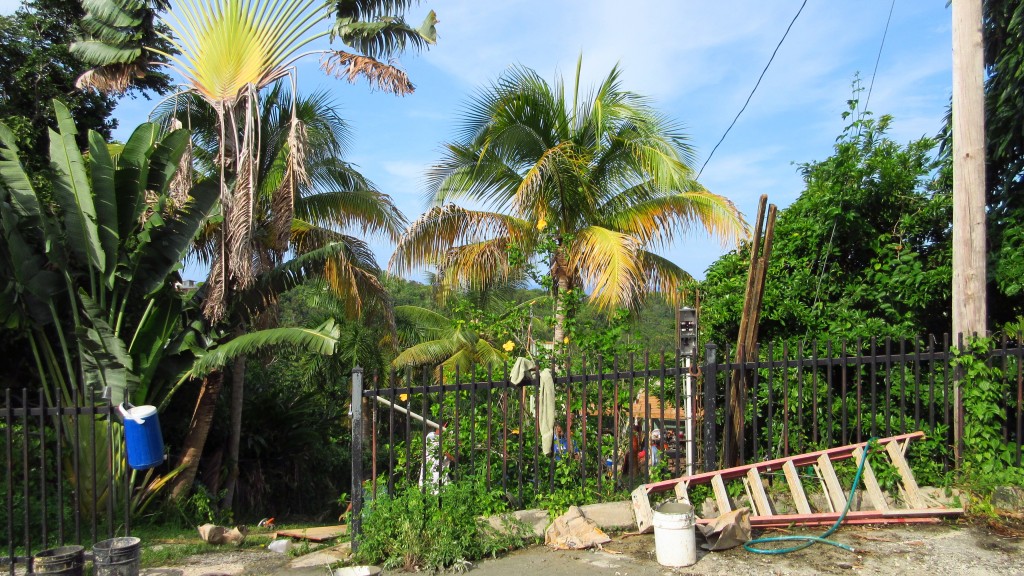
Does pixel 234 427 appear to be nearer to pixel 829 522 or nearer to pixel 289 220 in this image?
pixel 289 220

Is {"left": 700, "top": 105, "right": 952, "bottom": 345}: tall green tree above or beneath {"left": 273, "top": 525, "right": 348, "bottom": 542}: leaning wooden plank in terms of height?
above

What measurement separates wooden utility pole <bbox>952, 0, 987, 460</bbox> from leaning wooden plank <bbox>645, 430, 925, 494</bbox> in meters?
0.73

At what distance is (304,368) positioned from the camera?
75.8ft

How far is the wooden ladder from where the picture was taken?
626 centimetres

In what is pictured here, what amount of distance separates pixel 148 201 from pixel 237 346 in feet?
7.43

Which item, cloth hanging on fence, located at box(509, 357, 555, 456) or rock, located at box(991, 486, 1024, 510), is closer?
rock, located at box(991, 486, 1024, 510)

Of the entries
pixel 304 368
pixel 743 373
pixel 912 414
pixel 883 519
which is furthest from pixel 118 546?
pixel 304 368

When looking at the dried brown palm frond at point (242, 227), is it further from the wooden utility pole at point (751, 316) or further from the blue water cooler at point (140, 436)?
the wooden utility pole at point (751, 316)

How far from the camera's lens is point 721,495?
20.9 feet

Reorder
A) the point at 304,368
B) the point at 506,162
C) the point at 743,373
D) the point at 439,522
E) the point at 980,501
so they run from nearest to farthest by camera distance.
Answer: the point at 439,522
the point at 980,501
the point at 743,373
the point at 506,162
the point at 304,368

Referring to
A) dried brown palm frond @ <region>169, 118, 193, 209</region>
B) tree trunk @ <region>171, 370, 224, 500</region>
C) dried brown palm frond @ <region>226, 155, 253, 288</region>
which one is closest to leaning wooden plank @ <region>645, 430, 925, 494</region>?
dried brown palm frond @ <region>226, 155, 253, 288</region>

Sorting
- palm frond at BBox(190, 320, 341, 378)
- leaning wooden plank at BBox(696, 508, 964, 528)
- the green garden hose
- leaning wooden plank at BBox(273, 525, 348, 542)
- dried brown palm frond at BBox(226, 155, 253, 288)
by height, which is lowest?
leaning wooden plank at BBox(273, 525, 348, 542)

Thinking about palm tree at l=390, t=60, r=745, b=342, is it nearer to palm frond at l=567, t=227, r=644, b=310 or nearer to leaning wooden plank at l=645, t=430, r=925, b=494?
palm frond at l=567, t=227, r=644, b=310

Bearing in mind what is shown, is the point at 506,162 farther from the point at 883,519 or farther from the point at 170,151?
the point at 883,519
